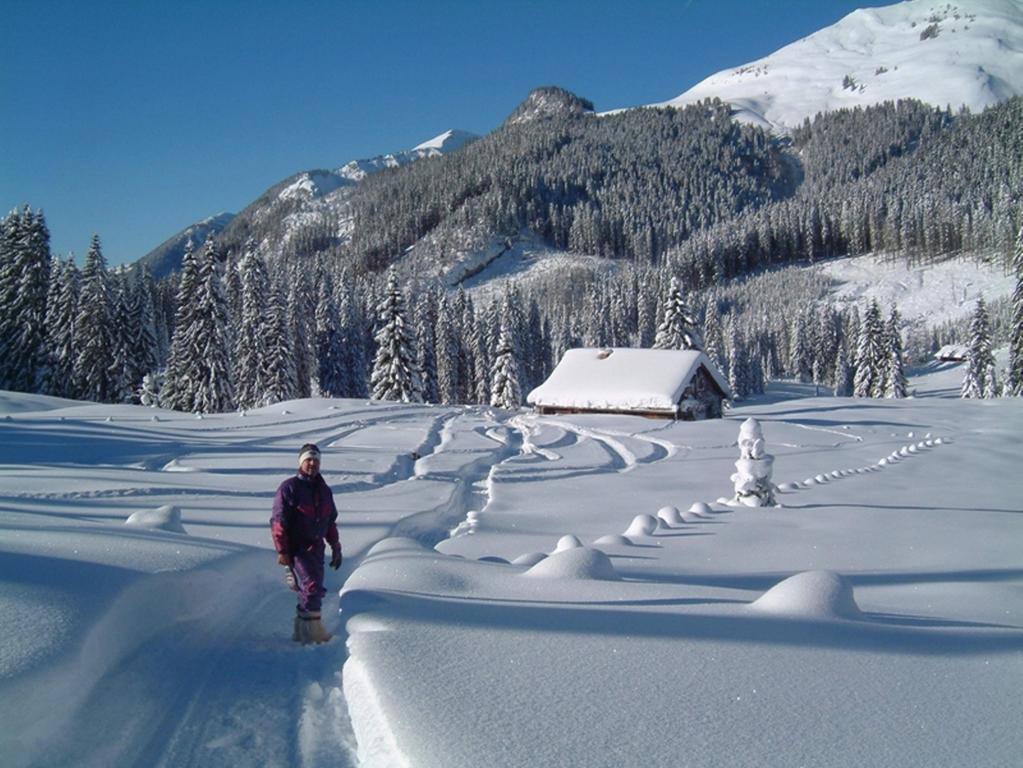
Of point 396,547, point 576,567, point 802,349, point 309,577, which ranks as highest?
point 802,349

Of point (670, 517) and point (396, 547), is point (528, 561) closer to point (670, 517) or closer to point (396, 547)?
point (396, 547)

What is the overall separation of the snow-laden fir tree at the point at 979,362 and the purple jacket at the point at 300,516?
2522 inches

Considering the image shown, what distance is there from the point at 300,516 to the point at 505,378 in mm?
46751

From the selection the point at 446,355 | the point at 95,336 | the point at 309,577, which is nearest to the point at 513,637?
the point at 309,577

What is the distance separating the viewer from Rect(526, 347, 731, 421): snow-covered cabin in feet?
121

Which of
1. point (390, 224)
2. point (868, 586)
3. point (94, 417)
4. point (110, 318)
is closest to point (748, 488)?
point (868, 586)

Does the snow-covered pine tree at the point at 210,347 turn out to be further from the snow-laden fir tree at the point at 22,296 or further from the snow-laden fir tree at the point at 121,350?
the snow-laden fir tree at the point at 22,296

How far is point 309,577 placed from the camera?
5.32 m

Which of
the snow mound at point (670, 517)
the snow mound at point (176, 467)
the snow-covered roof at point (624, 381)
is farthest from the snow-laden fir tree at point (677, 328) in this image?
the snow mound at point (670, 517)

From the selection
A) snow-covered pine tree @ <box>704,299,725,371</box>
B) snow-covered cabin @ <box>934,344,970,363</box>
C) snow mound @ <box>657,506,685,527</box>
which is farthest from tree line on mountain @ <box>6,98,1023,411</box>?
snow mound @ <box>657,506,685,527</box>

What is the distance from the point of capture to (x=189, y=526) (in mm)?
8930

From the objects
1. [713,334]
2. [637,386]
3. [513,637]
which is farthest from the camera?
[713,334]

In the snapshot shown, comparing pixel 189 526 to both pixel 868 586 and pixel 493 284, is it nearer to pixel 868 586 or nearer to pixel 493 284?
pixel 868 586

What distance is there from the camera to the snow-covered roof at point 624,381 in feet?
121
